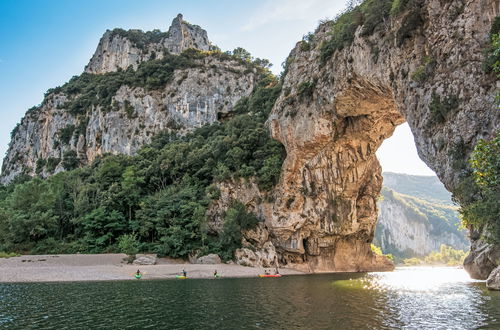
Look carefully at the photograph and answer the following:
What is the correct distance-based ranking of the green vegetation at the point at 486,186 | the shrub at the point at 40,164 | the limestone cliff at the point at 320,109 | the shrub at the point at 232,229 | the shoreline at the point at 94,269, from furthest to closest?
1. the shrub at the point at 40,164
2. the shrub at the point at 232,229
3. the shoreline at the point at 94,269
4. the limestone cliff at the point at 320,109
5. the green vegetation at the point at 486,186

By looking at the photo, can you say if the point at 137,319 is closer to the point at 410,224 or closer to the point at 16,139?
the point at 16,139

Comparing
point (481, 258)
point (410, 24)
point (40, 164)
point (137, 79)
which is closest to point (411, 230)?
point (137, 79)

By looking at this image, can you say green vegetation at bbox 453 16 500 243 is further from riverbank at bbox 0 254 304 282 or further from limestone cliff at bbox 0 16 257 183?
limestone cliff at bbox 0 16 257 183

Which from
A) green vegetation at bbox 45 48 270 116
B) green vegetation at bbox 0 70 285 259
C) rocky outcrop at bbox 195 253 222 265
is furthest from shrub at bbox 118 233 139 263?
green vegetation at bbox 45 48 270 116

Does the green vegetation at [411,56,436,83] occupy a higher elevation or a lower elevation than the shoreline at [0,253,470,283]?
higher

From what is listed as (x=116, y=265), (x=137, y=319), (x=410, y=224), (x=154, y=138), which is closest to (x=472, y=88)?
(x=137, y=319)

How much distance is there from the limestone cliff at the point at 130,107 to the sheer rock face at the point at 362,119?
3184 cm

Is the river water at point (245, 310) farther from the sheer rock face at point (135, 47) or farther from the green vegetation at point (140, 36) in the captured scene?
the green vegetation at point (140, 36)

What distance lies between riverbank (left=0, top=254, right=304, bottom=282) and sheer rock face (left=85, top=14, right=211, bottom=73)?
66153mm

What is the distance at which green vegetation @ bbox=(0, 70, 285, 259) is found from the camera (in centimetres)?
4172

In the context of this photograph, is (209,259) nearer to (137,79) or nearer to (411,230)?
(137,79)

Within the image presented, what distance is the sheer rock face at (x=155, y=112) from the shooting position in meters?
70.8

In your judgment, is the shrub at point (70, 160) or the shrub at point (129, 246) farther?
the shrub at point (70, 160)

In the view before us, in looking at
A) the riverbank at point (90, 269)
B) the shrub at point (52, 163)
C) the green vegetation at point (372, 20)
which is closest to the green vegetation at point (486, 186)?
the green vegetation at point (372, 20)
